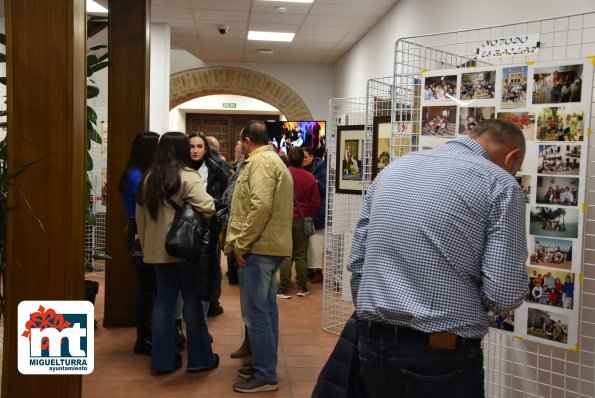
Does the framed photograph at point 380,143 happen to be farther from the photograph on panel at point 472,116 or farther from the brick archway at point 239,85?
the brick archway at point 239,85

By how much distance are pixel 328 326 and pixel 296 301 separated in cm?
100

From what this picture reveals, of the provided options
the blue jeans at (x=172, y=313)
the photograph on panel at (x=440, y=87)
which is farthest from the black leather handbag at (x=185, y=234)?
the photograph on panel at (x=440, y=87)

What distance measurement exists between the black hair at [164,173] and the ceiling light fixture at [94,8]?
15.7 feet

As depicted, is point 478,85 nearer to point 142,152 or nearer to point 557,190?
point 557,190

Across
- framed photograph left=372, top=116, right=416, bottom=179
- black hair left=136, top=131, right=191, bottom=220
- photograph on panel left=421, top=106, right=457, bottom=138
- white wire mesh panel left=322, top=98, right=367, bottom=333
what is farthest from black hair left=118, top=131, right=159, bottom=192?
photograph on panel left=421, top=106, right=457, bottom=138

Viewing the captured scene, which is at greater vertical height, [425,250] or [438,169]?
[438,169]

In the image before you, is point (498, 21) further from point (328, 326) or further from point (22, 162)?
point (22, 162)

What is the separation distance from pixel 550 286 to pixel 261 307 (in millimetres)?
1509

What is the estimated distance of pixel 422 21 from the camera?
18.6 feet

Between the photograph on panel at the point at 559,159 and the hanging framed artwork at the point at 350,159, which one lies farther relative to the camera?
the hanging framed artwork at the point at 350,159

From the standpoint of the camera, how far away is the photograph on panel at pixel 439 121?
2635mm

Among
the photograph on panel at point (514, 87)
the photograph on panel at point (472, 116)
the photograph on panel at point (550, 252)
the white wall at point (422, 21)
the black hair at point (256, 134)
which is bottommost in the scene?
the photograph on panel at point (550, 252)

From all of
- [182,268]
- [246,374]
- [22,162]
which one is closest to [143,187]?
[182,268]

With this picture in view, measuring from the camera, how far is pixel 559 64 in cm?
237
